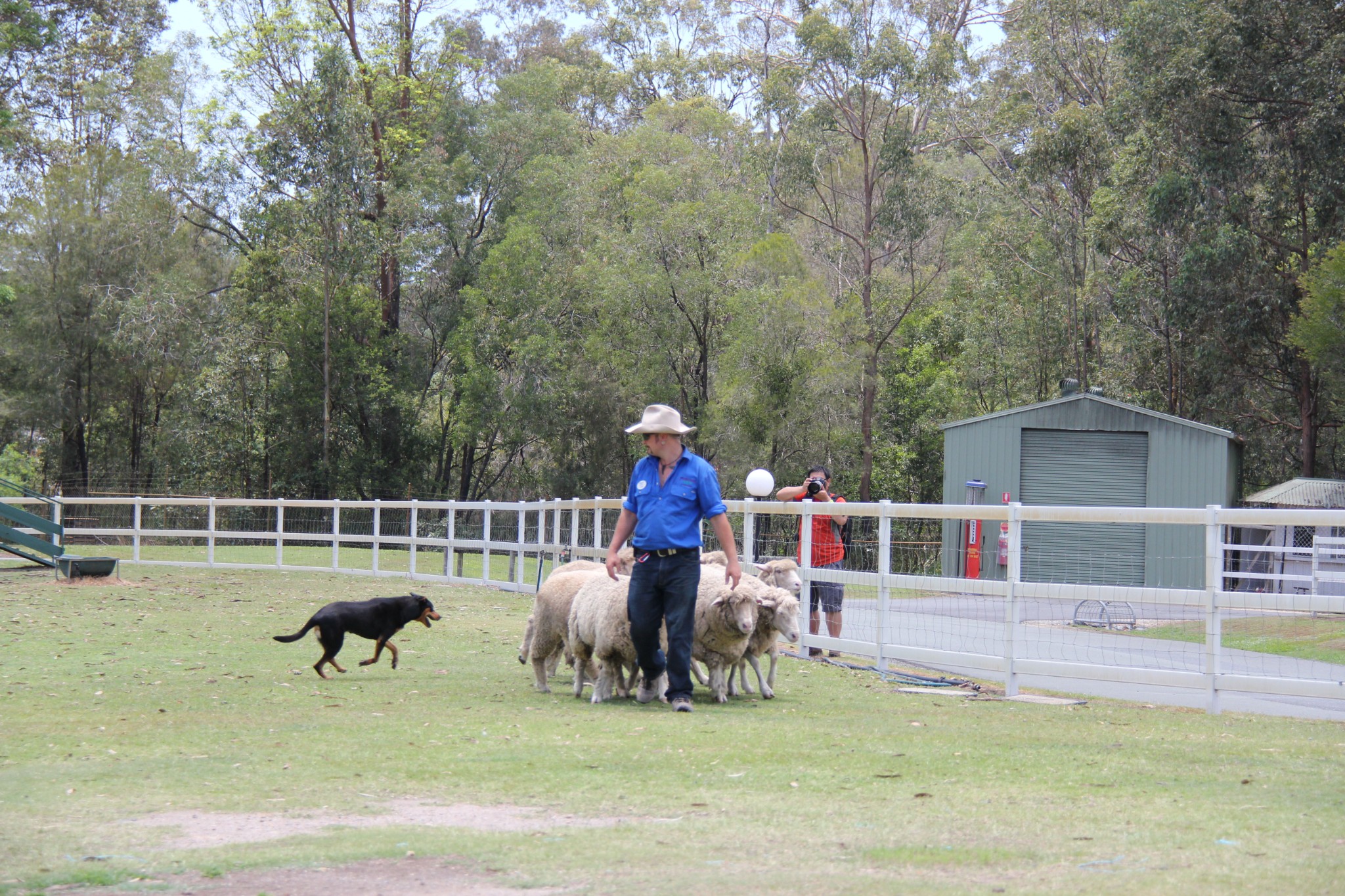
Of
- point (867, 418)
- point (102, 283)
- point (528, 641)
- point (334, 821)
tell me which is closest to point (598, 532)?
point (528, 641)

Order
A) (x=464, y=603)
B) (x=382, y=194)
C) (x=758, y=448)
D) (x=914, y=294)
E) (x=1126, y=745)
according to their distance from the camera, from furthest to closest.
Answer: (x=382, y=194), (x=914, y=294), (x=758, y=448), (x=464, y=603), (x=1126, y=745)

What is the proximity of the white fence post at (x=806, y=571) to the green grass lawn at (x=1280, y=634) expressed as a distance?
3080 millimetres

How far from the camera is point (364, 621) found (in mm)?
10445

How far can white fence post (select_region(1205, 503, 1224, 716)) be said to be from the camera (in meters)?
8.80

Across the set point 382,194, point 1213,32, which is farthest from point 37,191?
point 1213,32

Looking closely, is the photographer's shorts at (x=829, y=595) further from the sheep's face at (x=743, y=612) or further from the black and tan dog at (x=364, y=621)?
the black and tan dog at (x=364, y=621)

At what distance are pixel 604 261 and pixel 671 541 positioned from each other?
32.9m

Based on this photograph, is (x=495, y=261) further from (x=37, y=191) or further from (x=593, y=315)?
(x=37, y=191)

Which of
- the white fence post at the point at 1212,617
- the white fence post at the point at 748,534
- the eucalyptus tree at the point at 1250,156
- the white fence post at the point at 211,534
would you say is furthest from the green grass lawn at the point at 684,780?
the eucalyptus tree at the point at 1250,156

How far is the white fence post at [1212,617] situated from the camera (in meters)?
8.80

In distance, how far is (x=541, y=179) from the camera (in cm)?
4478

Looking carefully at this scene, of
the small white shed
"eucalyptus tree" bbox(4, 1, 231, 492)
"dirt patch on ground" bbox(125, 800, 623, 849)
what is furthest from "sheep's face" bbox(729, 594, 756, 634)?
"eucalyptus tree" bbox(4, 1, 231, 492)

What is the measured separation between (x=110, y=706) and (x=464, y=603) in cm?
1019

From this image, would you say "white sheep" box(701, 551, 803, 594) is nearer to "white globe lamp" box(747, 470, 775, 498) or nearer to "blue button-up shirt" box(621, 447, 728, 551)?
"white globe lamp" box(747, 470, 775, 498)
